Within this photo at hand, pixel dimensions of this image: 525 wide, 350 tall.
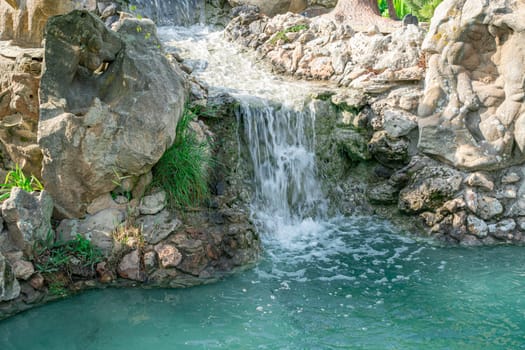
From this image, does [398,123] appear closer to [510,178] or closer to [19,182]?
[510,178]

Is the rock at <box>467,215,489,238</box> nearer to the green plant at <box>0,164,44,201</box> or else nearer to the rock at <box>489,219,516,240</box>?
the rock at <box>489,219,516,240</box>

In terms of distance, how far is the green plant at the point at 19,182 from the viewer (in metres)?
5.93

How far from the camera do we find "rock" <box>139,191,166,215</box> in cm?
614

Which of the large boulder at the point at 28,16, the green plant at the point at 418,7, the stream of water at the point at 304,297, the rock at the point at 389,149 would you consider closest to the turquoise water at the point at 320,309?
the stream of water at the point at 304,297

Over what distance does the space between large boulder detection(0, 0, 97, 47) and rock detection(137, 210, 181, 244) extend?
7.59ft

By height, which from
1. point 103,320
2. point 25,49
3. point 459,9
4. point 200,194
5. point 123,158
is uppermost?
point 459,9

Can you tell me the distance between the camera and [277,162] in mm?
7684

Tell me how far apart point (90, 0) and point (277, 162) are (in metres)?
3.75

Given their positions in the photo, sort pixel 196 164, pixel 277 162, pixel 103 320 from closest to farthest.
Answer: pixel 103 320
pixel 196 164
pixel 277 162

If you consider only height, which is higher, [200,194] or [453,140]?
[453,140]

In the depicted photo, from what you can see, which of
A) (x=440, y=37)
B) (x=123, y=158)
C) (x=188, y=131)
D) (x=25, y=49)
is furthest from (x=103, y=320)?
(x=440, y=37)

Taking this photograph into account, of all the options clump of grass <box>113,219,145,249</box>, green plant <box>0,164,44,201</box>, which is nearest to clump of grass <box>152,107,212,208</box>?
clump of grass <box>113,219,145,249</box>

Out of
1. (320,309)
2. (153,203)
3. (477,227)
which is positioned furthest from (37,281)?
(477,227)

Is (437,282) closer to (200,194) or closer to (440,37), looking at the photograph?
(200,194)
